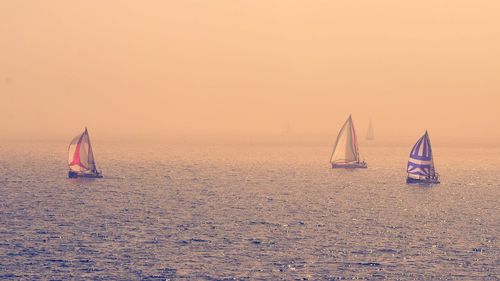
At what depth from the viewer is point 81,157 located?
509ft

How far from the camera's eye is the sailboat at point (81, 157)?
149125 mm

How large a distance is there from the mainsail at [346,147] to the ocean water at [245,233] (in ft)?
79.5

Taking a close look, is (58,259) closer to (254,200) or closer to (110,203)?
(110,203)

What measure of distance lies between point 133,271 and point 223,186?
10196 cm

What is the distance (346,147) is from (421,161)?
40.1 m

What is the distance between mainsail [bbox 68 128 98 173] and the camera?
149 meters

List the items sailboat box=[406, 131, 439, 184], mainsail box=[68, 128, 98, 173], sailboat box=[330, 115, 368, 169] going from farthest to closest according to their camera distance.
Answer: sailboat box=[330, 115, 368, 169]
sailboat box=[406, 131, 439, 184]
mainsail box=[68, 128, 98, 173]

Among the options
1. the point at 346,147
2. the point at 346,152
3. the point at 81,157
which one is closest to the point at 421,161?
the point at 346,147

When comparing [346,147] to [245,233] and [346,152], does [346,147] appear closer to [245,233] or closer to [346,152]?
[346,152]

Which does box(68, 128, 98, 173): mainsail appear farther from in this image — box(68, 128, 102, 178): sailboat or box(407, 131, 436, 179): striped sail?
box(407, 131, 436, 179): striped sail

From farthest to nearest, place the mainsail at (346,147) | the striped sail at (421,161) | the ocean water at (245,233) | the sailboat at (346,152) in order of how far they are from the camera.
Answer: the sailboat at (346,152) → the mainsail at (346,147) → the striped sail at (421,161) → the ocean water at (245,233)

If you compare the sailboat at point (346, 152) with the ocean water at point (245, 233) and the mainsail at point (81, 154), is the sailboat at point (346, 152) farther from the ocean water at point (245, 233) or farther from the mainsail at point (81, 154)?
the mainsail at point (81, 154)

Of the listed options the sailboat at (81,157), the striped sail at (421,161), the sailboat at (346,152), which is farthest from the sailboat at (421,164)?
the sailboat at (81,157)

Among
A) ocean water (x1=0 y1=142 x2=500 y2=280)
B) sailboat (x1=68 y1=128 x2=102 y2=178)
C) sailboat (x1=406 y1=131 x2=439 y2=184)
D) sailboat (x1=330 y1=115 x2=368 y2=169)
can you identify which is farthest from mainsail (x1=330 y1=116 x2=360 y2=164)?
sailboat (x1=68 y1=128 x2=102 y2=178)
